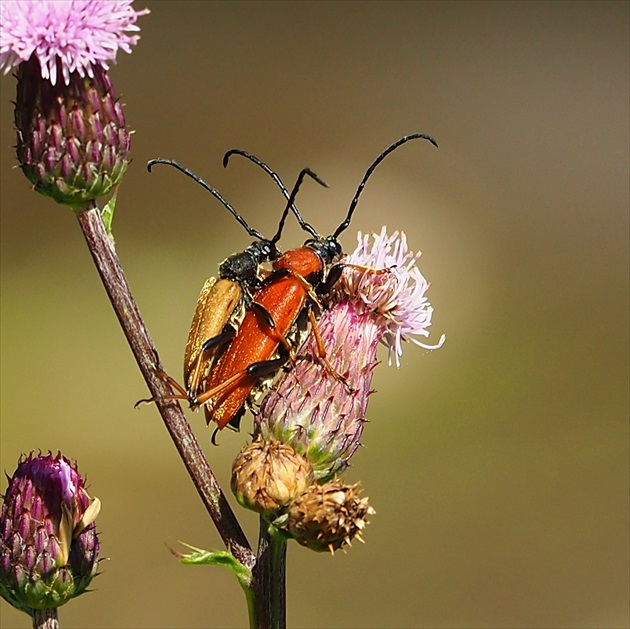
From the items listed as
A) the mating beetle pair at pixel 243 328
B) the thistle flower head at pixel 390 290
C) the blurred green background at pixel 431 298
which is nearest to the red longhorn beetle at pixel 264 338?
the mating beetle pair at pixel 243 328

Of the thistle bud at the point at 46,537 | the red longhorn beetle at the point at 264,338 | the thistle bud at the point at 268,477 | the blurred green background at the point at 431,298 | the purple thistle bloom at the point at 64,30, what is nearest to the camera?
the purple thistle bloom at the point at 64,30

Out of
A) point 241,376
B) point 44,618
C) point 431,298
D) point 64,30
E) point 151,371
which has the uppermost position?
point 431,298

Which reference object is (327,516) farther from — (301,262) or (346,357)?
(301,262)

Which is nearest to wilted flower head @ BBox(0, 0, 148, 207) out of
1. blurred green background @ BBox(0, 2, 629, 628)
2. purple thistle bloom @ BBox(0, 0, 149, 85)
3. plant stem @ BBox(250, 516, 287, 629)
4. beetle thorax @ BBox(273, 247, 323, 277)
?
purple thistle bloom @ BBox(0, 0, 149, 85)

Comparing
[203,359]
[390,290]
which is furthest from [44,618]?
[390,290]

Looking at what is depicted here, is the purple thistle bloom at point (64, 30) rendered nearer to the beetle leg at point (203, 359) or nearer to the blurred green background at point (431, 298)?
the beetle leg at point (203, 359)

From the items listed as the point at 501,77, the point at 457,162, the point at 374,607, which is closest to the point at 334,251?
the point at 374,607
